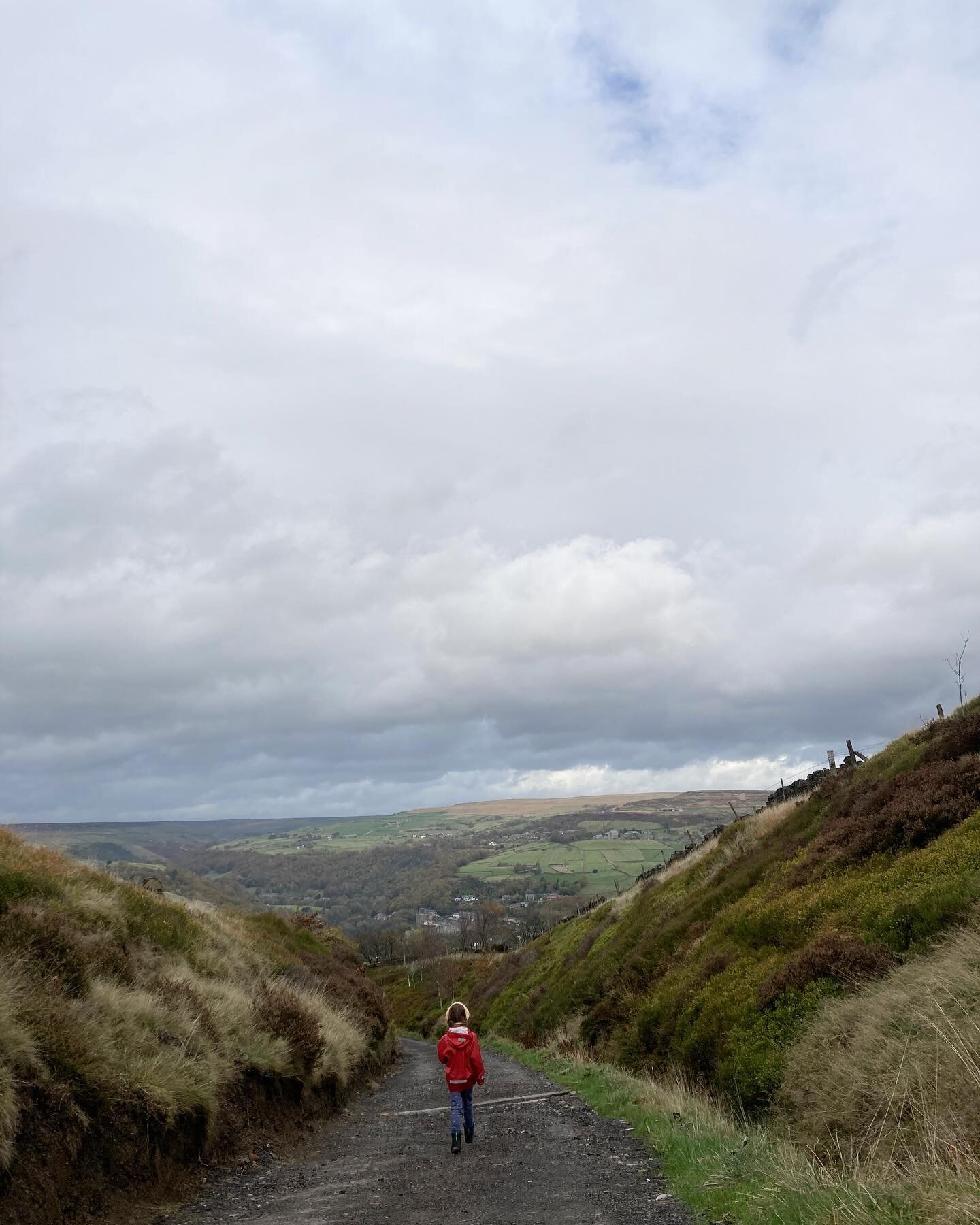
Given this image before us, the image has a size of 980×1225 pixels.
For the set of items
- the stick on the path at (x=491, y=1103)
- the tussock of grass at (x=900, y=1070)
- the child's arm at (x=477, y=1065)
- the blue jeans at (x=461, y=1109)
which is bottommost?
the stick on the path at (x=491, y=1103)

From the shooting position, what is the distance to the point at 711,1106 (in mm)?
12523

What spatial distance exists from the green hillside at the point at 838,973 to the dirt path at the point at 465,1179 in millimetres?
2090

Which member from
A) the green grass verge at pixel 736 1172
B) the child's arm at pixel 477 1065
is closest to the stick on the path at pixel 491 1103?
the green grass verge at pixel 736 1172

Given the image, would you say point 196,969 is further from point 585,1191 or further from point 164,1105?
point 585,1191

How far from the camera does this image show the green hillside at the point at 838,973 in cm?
853

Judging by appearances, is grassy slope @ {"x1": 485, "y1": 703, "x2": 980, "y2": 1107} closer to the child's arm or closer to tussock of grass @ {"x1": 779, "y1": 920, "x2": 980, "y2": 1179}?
tussock of grass @ {"x1": 779, "y1": 920, "x2": 980, "y2": 1179}

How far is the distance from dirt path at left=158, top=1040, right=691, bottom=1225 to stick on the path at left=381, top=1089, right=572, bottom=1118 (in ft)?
3.37

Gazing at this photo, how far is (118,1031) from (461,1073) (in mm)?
4459

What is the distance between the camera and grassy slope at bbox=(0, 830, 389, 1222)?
7926mm

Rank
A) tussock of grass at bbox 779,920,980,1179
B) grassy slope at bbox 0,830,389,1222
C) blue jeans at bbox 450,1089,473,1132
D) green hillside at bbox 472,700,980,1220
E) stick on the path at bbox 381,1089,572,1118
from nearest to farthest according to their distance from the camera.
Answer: tussock of grass at bbox 779,920,980,1179
grassy slope at bbox 0,830,389,1222
green hillside at bbox 472,700,980,1220
blue jeans at bbox 450,1089,473,1132
stick on the path at bbox 381,1089,572,1118

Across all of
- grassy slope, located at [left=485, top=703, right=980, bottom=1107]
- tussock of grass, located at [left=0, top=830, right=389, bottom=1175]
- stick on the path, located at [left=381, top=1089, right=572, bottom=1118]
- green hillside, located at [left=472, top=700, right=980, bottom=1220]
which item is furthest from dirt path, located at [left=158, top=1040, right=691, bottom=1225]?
grassy slope, located at [left=485, top=703, right=980, bottom=1107]

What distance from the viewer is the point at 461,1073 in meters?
11.2

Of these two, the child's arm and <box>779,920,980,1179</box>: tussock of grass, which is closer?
<box>779,920,980,1179</box>: tussock of grass

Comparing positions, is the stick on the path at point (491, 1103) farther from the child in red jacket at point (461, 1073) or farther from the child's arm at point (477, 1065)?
the child's arm at point (477, 1065)
